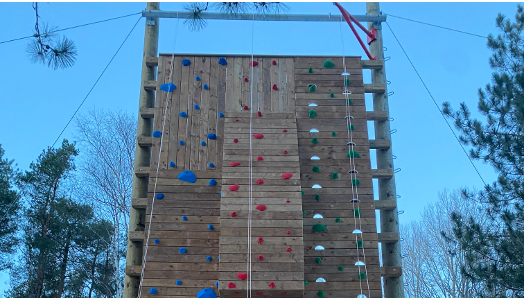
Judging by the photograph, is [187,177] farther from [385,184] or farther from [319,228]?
[385,184]

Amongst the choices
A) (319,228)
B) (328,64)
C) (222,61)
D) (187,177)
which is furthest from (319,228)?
(222,61)

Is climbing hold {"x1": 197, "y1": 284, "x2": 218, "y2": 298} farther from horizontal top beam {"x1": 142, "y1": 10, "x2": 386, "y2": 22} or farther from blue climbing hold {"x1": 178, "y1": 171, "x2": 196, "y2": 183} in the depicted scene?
horizontal top beam {"x1": 142, "y1": 10, "x2": 386, "y2": 22}

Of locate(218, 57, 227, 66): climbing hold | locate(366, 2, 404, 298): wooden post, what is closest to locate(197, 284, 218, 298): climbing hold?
locate(366, 2, 404, 298): wooden post

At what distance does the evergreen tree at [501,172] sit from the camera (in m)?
6.96

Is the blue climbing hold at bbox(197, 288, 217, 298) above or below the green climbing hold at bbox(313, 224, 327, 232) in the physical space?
below

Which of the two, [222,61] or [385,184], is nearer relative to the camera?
[385,184]

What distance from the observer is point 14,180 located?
15.3 m

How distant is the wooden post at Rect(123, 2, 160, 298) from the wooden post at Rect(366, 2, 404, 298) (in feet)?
10.9

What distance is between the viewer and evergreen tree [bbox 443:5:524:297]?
22.8 ft

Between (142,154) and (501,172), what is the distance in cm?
518

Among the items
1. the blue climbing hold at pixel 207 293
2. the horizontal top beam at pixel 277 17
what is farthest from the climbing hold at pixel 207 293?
the horizontal top beam at pixel 277 17

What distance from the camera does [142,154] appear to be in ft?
24.2

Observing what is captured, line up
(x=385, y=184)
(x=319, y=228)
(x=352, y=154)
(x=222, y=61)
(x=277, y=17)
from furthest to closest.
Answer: (x=277, y=17), (x=222, y=61), (x=385, y=184), (x=352, y=154), (x=319, y=228)

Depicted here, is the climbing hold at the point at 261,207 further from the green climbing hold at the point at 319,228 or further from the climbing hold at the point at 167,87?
the climbing hold at the point at 167,87
